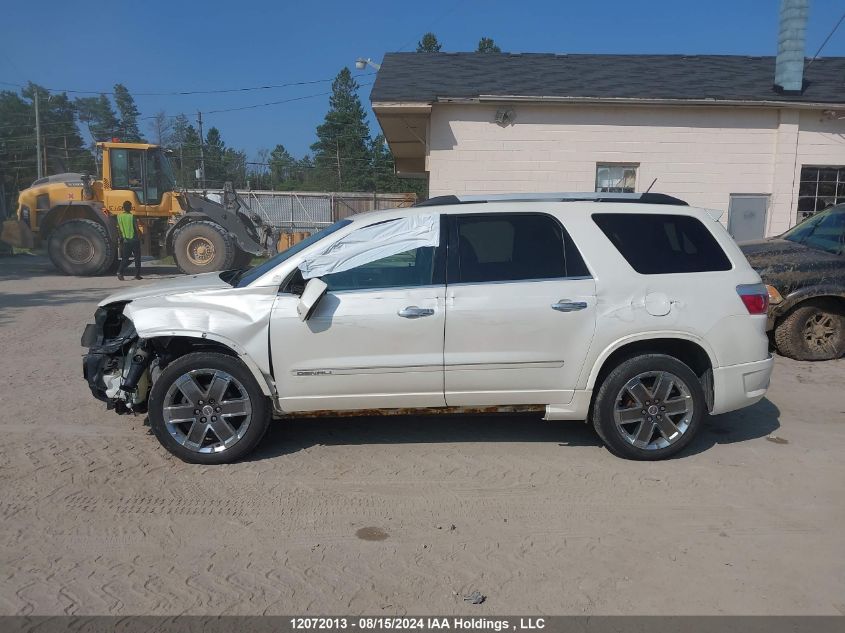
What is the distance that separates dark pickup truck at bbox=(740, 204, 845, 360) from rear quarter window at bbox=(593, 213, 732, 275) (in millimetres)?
3141

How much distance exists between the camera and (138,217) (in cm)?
1634

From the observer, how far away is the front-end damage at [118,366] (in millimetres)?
4512

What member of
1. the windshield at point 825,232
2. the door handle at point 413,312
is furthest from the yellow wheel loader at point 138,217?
the door handle at point 413,312

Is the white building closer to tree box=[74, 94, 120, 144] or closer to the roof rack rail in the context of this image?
the roof rack rail

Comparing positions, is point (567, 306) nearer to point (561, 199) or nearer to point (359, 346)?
point (561, 199)

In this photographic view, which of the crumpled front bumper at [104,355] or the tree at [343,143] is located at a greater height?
the tree at [343,143]

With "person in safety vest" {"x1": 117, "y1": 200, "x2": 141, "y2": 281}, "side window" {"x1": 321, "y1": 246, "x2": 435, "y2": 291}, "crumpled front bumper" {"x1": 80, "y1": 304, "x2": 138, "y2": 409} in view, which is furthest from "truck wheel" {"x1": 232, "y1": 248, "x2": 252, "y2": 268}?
"side window" {"x1": 321, "y1": 246, "x2": 435, "y2": 291}

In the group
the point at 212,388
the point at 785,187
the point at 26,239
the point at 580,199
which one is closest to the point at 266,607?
the point at 212,388

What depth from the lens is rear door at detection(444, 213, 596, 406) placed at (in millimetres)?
4434

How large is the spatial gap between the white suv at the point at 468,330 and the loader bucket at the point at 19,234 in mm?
14635

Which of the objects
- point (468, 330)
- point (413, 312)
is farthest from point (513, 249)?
point (413, 312)

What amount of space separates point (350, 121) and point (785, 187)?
43.4m

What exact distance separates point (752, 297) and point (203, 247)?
13.4 meters

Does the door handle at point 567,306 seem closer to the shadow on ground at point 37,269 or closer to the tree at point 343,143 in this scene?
the shadow on ground at point 37,269
